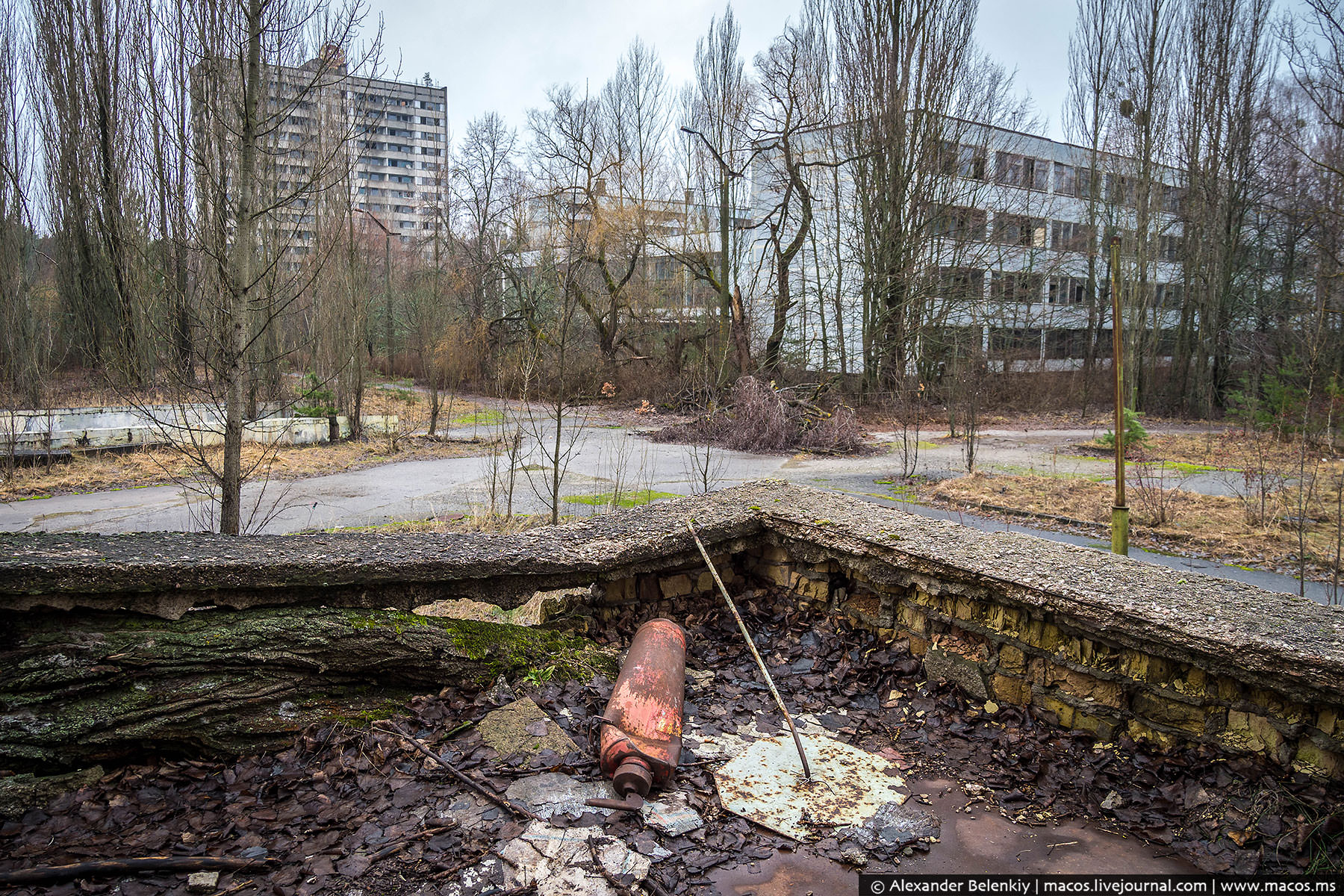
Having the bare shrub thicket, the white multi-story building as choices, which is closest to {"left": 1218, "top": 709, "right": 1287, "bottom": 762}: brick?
the bare shrub thicket

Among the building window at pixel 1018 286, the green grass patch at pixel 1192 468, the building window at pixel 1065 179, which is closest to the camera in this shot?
the green grass patch at pixel 1192 468

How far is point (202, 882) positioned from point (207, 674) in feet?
2.94

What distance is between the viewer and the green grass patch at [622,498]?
7.77 meters

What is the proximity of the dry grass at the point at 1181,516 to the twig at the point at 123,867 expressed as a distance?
694cm

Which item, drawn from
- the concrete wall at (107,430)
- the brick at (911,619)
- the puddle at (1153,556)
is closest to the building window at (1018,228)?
the puddle at (1153,556)

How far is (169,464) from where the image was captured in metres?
10.3

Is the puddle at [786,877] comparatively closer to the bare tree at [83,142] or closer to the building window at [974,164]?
the bare tree at [83,142]

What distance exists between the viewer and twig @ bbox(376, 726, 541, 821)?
101 inches

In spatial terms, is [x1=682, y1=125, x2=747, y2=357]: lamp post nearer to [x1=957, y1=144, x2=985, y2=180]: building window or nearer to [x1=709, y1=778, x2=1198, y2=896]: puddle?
[x1=957, y1=144, x2=985, y2=180]: building window

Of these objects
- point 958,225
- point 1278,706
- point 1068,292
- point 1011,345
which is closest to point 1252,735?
point 1278,706

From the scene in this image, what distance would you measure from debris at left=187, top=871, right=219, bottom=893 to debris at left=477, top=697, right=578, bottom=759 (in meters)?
1.00

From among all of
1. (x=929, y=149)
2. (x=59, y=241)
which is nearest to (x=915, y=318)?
(x=929, y=149)

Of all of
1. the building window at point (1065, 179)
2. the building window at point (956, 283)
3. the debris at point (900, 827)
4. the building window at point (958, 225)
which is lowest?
the debris at point (900, 827)

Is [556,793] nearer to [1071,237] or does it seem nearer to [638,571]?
[638,571]
